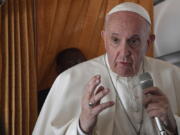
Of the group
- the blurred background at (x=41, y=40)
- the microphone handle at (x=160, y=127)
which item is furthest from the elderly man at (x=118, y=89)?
the blurred background at (x=41, y=40)

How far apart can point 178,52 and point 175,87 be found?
3.38 ft

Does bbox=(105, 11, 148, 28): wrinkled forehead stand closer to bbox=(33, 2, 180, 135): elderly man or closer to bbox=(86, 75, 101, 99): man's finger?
bbox=(33, 2, 180, 135): elderly man

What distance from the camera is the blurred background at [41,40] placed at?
2.83 m

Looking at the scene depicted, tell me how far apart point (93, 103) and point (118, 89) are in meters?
0.58

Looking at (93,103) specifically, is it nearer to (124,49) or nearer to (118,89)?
(124,49)

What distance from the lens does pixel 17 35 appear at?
2.86m

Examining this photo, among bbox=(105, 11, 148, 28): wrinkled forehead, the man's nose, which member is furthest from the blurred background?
the man's nose

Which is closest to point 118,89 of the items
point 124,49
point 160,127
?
point 124,49

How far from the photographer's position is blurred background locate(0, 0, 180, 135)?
283cm

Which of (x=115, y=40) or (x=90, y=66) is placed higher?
(x=115, y=40)

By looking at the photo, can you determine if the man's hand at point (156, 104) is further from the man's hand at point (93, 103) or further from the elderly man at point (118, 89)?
the man's hand at point (93, 103)

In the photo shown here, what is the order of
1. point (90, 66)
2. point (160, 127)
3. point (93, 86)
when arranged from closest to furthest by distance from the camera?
point (160, 127)
point (93, 86)
point (90, 66)

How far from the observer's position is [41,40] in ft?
10.7

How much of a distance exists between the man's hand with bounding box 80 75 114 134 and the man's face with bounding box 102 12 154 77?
346 millimetres
